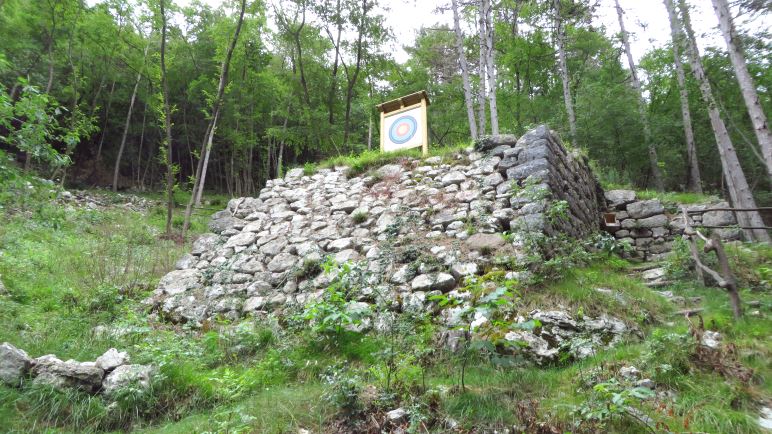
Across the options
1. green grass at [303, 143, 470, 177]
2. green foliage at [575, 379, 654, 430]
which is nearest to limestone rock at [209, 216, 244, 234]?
green grass at [303, 143, 470, 177]

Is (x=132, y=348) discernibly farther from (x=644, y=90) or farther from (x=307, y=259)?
(x=644, y=90)

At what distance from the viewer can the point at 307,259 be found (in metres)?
5.35

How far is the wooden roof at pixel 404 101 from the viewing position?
7427 millimetres

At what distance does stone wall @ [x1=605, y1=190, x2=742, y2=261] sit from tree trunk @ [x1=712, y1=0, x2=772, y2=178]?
1.11m

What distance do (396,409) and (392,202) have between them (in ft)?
12.3

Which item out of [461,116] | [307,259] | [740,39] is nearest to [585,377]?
[307,259]

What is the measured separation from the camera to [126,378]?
3.07m

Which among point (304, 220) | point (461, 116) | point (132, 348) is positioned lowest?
point (132, 348)

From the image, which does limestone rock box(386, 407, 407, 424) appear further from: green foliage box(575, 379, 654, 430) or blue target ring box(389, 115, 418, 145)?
blue target ring box(389, 115, 418, 145)

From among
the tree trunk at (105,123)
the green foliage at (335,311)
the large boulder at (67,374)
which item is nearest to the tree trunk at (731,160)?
the green foliage at (335,311)

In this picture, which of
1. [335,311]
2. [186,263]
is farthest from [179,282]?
[335,311]

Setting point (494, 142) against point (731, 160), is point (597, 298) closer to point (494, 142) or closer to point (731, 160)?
point (494, 142)

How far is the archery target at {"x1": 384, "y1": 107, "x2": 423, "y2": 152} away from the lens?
24.5 ft

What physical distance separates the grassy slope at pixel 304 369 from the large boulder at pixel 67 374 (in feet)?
0.32
